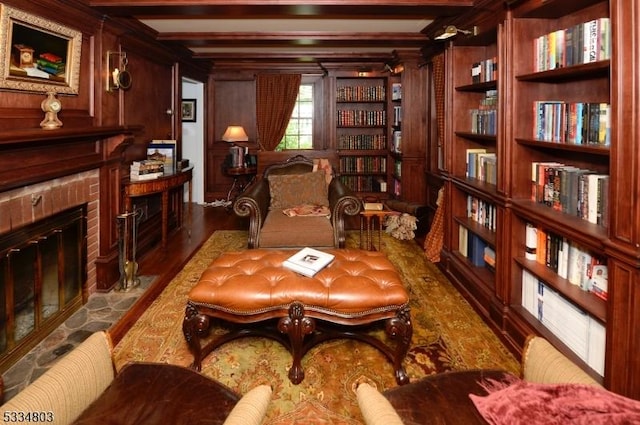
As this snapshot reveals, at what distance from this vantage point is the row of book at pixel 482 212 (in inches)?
145

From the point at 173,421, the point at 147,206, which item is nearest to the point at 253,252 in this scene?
the point at 173,421

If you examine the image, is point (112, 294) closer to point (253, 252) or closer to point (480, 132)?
point (253, 252)

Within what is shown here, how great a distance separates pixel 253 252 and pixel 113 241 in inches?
67.7

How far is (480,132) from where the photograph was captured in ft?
12.9

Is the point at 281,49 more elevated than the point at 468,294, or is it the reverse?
the point at 281,49

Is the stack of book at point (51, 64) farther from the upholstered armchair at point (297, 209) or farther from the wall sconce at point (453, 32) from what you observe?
the wall sconce at point (453, 32)

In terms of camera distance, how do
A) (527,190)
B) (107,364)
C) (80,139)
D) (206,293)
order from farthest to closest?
(80,139) → (527,190) → (206,293) → (107,364)

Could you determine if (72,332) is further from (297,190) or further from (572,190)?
(572,190)

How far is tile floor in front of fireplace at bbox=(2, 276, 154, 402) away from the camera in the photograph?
2.54 meters

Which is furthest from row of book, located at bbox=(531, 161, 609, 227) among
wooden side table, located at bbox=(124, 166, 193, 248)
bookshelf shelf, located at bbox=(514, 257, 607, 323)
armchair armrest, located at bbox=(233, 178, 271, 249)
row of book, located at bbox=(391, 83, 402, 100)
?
row of book, located at bbox=(391, 83, 402, 100)

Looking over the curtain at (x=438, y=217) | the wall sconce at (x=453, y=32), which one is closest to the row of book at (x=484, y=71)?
the wall sconce at (x=453, y=32)

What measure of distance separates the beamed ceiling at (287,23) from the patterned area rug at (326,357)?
7.43 ft

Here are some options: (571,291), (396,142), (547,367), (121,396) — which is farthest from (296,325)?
(396,142)

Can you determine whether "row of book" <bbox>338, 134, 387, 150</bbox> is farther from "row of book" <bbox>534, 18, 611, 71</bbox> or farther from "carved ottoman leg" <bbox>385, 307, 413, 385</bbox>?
"carved ottoman leg" <bbox>385, 307, 413, 385</bbox>
